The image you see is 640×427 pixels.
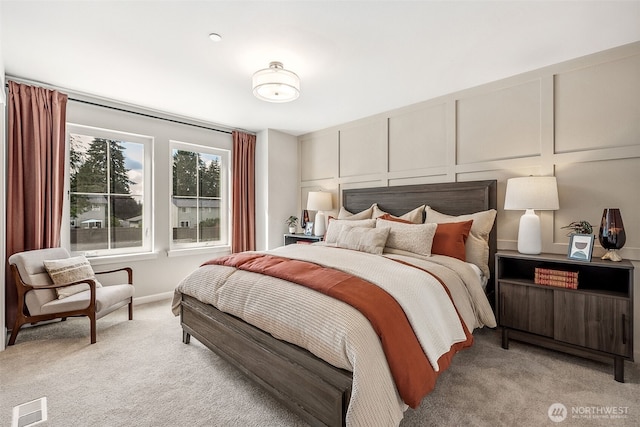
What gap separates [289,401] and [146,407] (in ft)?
3.04

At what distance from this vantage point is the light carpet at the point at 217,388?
171 centimetres

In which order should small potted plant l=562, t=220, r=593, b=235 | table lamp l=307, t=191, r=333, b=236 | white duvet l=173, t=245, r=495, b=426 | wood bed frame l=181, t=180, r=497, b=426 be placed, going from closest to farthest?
1. white duvet l=173, t=245, r=495, b=426
2. wood bed frame l=181, t=180, r=497, b=426
3. small potted plant l=562, t=220, r=593, b=235
4. table lamp l=307, t=191, r=333, b=236

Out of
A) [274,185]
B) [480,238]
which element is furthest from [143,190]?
[480,238]

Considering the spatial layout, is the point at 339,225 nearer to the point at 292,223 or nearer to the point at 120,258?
the point at 292,223

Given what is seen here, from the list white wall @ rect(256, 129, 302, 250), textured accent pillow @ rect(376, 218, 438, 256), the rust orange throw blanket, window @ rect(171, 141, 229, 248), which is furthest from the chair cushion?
textured accent pillow @ rect(376, 218, 438, 256)

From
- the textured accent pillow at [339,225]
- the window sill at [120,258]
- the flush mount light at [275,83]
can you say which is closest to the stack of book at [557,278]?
the textured accent pillow at [339,225]

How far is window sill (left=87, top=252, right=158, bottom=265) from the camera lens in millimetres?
3416

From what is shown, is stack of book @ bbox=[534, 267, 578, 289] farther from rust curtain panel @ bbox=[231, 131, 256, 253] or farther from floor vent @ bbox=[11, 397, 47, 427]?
rust curtain panel @ bbox=[231, 131, 256, 253]

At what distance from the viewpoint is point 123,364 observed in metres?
2.30

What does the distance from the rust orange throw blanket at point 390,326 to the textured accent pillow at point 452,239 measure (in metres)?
0.96

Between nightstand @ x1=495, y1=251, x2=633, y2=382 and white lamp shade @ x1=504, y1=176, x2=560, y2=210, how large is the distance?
43 cm


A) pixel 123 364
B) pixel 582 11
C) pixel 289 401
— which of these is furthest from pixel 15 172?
pixel 582 11

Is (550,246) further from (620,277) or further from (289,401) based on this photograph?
(289,401)

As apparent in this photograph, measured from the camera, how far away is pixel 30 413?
175 cm
